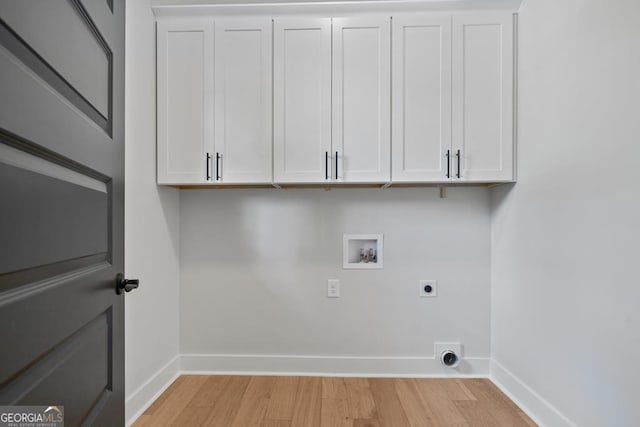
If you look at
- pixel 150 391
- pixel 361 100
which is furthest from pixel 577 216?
pixel 150 391

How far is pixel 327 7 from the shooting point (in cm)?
195

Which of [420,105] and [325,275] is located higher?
[420,105]

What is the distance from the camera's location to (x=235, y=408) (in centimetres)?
184

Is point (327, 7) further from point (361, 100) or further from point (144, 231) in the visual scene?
point (144, 231)

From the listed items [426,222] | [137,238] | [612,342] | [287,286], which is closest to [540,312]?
[612,342]

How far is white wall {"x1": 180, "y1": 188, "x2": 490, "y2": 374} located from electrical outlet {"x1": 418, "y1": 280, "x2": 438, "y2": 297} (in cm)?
4

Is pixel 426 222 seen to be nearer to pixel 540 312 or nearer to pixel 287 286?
pixel 540 312

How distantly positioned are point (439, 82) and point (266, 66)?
3.39 ft

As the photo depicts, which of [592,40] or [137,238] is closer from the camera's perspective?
[592,40]

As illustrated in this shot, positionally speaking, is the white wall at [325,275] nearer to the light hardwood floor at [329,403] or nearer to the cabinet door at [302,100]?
the light hardwood floor at [329,403]

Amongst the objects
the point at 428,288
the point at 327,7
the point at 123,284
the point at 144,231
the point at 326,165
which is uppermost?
the point at 327,7

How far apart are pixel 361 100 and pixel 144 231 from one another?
145cm

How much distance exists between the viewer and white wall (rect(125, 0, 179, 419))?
169 centimetres

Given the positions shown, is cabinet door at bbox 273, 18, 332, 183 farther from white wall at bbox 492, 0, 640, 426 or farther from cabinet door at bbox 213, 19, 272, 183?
white wall at bbox 492, 0, 640, 426
